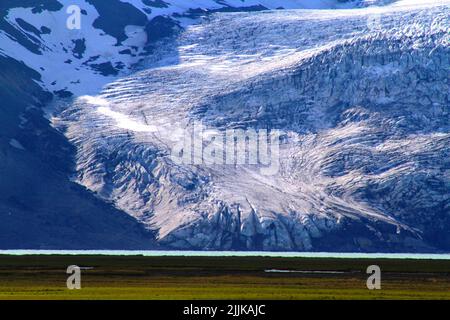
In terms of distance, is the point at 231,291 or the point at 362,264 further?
the point at 362,264

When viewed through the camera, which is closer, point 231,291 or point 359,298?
point 359,298
